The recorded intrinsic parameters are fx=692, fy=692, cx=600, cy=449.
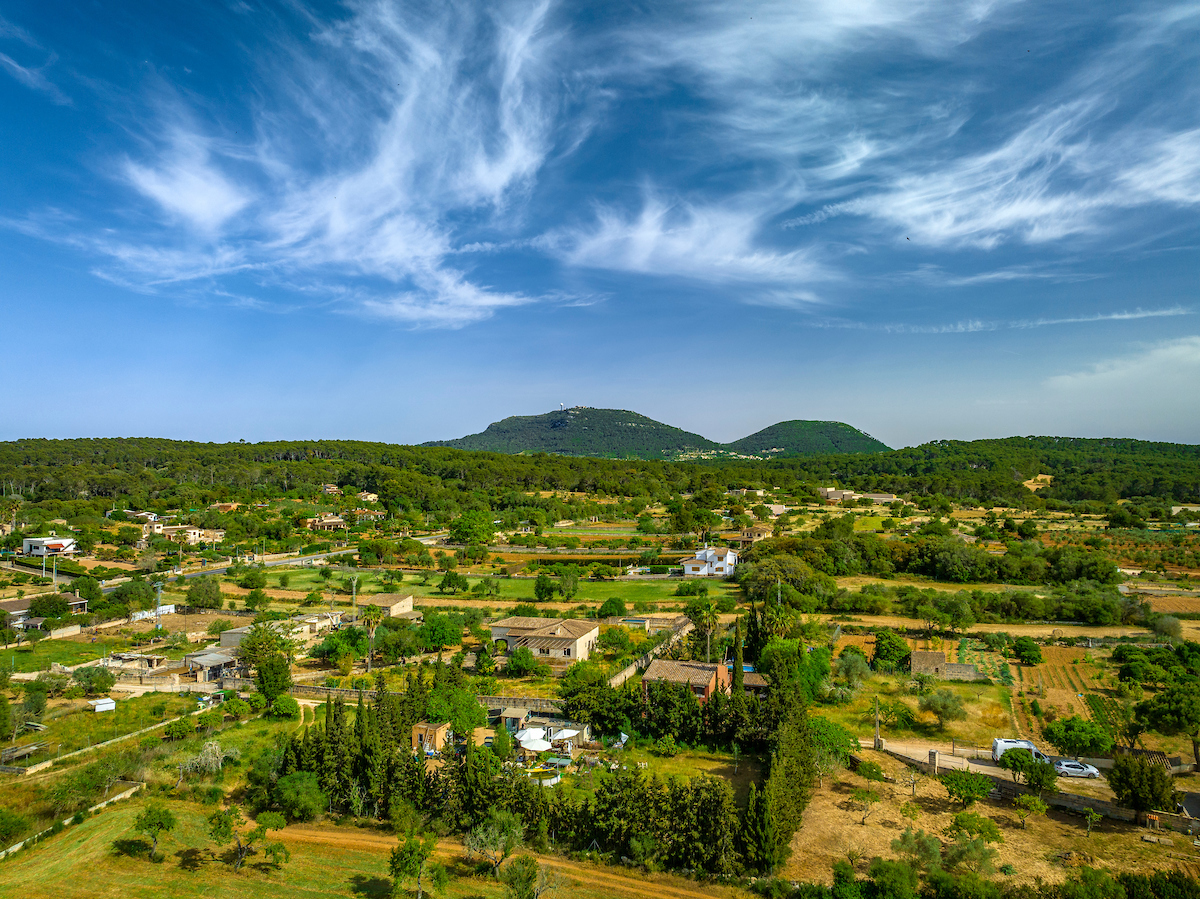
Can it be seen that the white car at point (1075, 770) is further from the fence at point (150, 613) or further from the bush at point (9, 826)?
the fence at point (150, 613)

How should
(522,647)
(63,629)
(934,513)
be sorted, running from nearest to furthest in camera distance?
(522,647)
(63,629)
(934,513)

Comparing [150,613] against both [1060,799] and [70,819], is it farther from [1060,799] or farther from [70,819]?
[1060,799]

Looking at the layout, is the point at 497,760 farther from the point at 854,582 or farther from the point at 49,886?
the point at 854,582

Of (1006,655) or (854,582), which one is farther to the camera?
(854,582)

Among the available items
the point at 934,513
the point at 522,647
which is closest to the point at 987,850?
the point at 522,647

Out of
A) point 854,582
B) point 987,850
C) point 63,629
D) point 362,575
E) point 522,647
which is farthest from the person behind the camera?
point 362,575

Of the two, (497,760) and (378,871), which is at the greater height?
(497,760)

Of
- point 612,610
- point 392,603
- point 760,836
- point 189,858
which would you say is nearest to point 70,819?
point 189,858
